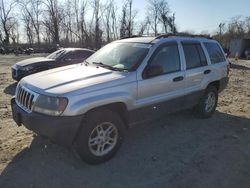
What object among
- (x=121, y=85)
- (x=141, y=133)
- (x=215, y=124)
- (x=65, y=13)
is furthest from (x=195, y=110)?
(x=65, y=13)

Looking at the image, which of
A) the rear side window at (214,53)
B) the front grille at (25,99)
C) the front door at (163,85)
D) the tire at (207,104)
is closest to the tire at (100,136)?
the front door at (163,85)

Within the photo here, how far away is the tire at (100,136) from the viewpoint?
4.29 meters

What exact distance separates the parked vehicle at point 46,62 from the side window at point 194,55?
6.60 m

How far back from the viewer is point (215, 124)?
6633 mm

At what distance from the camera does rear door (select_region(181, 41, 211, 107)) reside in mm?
6008

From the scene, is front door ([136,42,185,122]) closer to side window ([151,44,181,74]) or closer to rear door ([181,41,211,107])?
side window ([151,44,181,74])

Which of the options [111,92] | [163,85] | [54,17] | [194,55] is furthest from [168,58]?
[54,17]

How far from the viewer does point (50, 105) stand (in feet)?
13.4

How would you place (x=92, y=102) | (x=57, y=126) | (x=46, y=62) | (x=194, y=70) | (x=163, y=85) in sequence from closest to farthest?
1. (x=57, y=126)
2. (x=92, y=102)
3. (x=163, y=85)
4. (x=194, y=70)
5. (x=46, y=62)

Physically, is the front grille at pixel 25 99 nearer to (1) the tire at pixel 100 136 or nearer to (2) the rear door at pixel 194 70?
(1) the tire at pixel 100 136

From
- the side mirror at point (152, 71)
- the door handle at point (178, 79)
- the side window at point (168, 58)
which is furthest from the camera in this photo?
the door handle at point (178, 79)

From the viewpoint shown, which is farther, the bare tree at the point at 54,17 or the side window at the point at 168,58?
the bare tree at the point at 54,17

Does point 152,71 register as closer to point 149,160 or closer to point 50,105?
point 149,160

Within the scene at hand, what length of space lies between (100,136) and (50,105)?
912 mm
